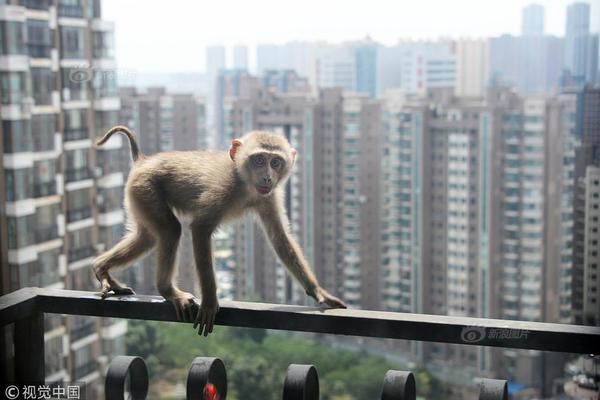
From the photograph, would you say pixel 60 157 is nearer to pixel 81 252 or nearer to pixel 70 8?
pixel 81 252

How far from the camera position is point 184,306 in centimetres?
104

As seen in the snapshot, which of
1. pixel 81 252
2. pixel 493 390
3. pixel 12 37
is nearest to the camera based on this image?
pixel 493 390

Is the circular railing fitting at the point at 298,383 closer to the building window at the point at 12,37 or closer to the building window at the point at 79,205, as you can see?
the building window at the point at 12,37

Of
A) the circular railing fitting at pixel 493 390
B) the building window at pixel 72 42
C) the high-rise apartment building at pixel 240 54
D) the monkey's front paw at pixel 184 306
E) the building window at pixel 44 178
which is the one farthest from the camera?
the high-rise apartment building at pixel 240 54

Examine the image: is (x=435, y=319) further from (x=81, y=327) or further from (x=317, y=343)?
(x=317, y=343)

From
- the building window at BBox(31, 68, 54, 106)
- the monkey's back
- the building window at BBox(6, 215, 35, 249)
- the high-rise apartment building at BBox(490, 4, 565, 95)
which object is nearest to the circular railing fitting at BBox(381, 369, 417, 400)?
the monkey's back

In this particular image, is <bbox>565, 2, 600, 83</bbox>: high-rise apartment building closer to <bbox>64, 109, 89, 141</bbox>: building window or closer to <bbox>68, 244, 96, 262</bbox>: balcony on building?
<bbox>64, 109, 89, 141</bbox>: building window

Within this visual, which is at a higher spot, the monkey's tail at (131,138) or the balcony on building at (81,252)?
the monkey's tail at (131,138)

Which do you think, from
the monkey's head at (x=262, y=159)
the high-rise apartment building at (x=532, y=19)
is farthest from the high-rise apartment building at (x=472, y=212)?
the monkey's head at (x=262, y=159)

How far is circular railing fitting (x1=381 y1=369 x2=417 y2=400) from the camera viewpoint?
749 millimetres

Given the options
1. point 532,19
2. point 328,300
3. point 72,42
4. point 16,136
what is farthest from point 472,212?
point 328,300

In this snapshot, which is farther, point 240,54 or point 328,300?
point 240,54

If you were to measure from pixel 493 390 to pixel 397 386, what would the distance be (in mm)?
82

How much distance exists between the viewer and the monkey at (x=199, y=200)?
1.24 metres
